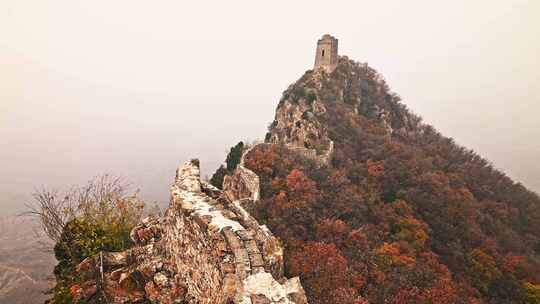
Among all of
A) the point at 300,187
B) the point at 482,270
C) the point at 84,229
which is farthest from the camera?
the point at 482,270

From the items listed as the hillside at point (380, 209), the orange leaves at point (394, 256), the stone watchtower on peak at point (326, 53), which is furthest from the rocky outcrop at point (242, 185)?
the stone watchtower on peak at point (326, 53)

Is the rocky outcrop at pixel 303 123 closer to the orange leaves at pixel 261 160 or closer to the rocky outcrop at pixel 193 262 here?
the orange leaves at pixel 261 160

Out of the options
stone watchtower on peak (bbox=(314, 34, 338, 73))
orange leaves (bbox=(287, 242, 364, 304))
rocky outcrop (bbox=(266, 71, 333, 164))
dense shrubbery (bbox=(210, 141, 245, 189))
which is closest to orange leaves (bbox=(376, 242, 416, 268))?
orange leaves (bbox=(287, 242, 364, 304))

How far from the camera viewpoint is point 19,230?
10906 centimetres

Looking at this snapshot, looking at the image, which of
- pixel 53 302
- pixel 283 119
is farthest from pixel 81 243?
pixel 283 119

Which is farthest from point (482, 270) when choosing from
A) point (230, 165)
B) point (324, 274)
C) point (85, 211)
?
point (85, 211)

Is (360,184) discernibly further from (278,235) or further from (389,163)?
(278,235)

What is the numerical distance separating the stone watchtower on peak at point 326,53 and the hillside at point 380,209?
6.30 ft

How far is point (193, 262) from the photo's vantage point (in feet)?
25.6

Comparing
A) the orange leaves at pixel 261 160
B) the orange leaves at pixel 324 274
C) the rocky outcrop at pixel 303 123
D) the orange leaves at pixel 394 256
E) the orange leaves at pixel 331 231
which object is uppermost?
the rocky outcrop at pixel 303 123

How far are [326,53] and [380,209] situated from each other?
2727 cm

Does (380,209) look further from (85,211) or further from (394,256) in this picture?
(85,211)

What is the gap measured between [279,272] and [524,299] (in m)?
25.8

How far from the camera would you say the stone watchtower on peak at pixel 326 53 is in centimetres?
4178
